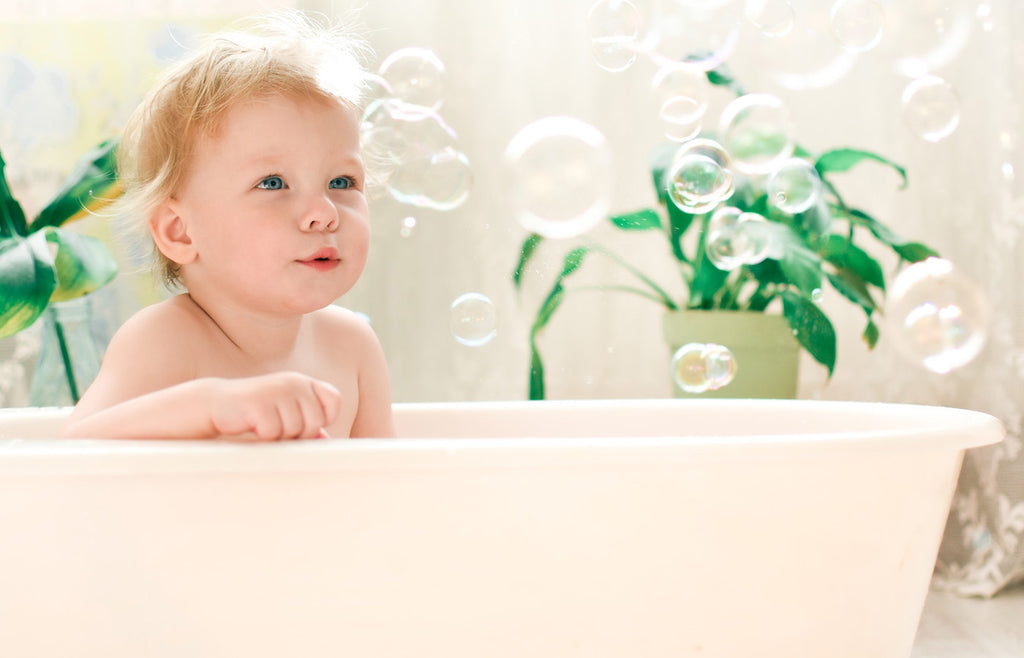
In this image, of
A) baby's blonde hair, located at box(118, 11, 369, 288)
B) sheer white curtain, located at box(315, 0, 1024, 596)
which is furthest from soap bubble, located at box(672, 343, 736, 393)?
baby's blonde hair, located at box(118, 11, 369, 288)

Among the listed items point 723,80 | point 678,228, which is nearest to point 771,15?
point 723,80

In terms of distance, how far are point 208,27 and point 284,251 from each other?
113cm

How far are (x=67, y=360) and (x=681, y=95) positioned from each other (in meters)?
1.08

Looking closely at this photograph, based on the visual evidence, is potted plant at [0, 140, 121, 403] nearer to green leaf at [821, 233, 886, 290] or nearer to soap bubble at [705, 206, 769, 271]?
soap bubble at [705, 206, 769, 271]

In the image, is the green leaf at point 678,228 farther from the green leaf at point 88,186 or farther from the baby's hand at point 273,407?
the baby's hand at point 273,407

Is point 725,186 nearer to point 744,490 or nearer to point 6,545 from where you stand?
point 744,490

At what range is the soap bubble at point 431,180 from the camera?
1.42m

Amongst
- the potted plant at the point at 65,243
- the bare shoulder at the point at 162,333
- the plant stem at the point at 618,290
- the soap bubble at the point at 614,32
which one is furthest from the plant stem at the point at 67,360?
the soap bubble at the point at 614,32

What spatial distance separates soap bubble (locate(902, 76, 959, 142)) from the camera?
145 cm

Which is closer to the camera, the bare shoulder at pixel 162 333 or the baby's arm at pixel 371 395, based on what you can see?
the bare shoulder at pixel 162 333

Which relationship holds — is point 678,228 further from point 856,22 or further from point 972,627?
point 972,627

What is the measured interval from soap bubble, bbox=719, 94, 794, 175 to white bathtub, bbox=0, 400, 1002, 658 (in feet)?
2.39

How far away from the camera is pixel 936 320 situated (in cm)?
133

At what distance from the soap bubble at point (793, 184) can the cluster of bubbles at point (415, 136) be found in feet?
1.39
